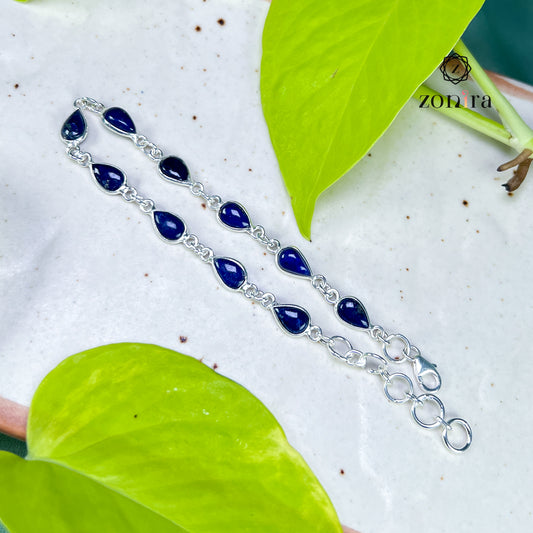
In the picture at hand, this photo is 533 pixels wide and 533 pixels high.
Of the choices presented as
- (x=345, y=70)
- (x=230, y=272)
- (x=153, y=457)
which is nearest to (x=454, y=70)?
(x=345, y=70)

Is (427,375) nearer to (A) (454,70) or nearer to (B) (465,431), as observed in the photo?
(B) (465,431)

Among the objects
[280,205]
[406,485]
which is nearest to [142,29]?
[280,205]

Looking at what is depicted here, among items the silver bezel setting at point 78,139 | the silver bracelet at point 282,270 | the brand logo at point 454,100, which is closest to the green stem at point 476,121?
the brand logo at point 454,100

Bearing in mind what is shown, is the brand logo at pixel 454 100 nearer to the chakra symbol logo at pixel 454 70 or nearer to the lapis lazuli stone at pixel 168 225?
→ the chakra symbol logo at pixel 454 70

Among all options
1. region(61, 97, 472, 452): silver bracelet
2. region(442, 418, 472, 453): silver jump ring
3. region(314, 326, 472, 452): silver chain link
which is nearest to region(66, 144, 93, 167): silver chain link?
region(61, 97, 472, 452): silver bracelet

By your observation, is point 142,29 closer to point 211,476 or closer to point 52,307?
point 52,307

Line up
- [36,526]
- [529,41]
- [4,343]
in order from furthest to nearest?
1. [529,41]
2. [4,343]
3. [36,526]
